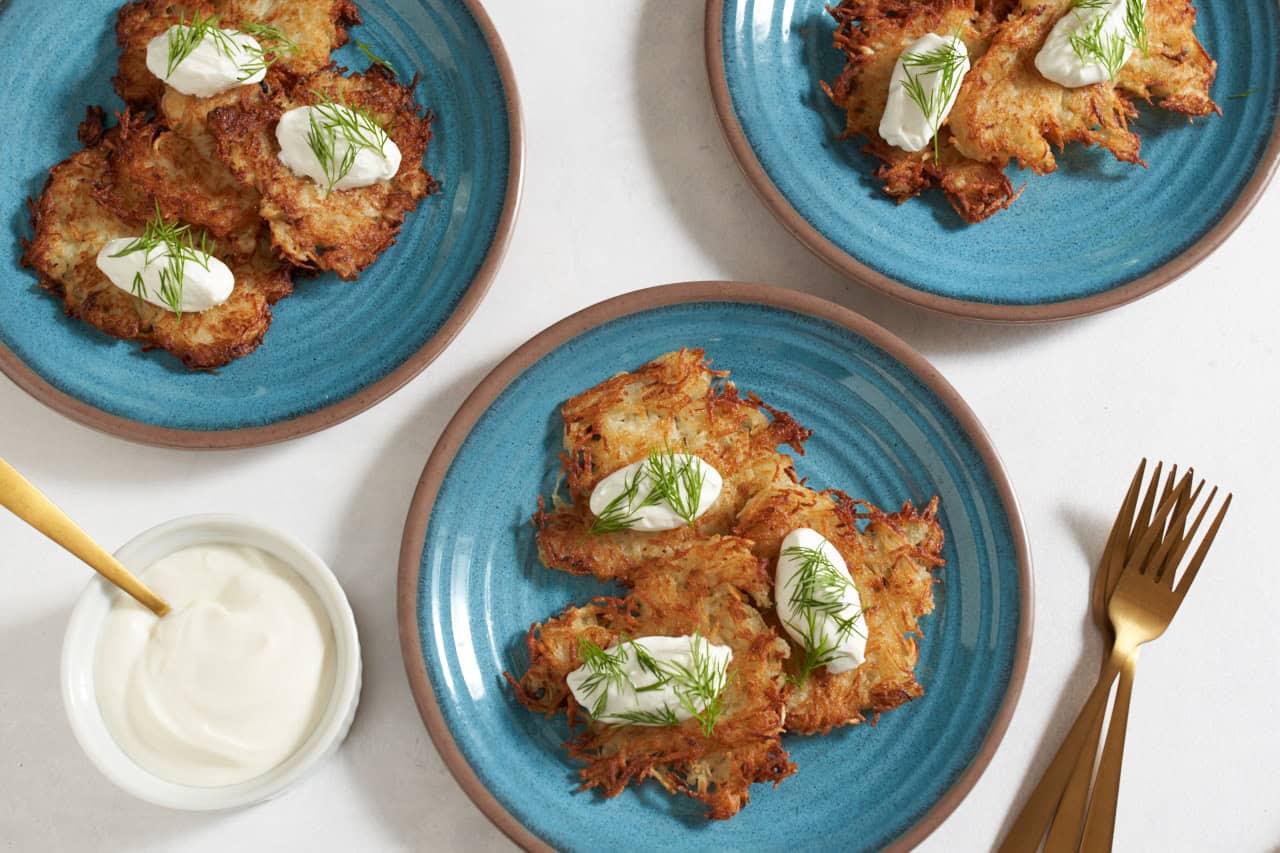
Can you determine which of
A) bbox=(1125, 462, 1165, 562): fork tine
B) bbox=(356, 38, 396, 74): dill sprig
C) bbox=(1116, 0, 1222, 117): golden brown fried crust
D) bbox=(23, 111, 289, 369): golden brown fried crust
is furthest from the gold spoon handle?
bbox=(1116, 0, 1222, 117): golden brown fried crust

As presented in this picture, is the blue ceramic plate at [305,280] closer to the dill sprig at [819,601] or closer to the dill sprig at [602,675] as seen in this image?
the dill sprig at [602,675]

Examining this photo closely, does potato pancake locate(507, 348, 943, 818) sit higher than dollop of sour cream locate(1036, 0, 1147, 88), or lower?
lower

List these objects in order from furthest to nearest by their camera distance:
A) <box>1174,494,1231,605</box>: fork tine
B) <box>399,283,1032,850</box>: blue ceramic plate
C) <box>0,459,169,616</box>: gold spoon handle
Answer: <box>1174,494,1231,605</box>: fork tine → <box>399,283,1032,850</box>: blue ceramic plate → <box>0,459,169,616</box>: gold spoon handle

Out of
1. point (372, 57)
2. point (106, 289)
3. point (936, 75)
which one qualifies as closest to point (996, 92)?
point (936, 75)

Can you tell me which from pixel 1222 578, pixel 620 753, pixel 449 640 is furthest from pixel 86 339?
pixel 1222 578

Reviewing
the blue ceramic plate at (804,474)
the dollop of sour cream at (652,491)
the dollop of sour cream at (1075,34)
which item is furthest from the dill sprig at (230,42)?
the dollop of sour cream at (1075,34)

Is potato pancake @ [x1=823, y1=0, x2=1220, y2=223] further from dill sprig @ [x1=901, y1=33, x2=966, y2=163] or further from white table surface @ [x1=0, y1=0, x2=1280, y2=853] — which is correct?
white table surface @ [x1=0, y1=0, x2=1280, y2=853]
